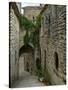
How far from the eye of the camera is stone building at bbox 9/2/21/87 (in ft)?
8.16

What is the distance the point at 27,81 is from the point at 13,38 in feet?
1.57

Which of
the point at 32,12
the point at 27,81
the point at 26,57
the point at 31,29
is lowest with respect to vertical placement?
the point at 27,81

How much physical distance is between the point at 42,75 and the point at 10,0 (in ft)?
2.83

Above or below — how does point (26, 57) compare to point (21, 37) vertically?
below

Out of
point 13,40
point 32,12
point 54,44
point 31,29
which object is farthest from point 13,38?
point 54,44

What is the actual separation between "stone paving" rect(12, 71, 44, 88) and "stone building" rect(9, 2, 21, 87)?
69 millimetres

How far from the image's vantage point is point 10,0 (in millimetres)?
2494

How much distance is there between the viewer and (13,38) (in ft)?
8.22

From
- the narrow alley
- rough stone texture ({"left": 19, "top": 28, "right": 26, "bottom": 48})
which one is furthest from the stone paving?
rough stone texture ({"left": 19, "top": 28, "right": 26, "bottom": 48})

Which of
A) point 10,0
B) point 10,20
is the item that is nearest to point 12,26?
point 10,20

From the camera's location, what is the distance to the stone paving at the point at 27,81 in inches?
100

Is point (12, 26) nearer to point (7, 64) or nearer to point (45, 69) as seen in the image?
point (7, 64)

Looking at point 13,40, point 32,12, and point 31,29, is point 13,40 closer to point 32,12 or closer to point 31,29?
point 31,29

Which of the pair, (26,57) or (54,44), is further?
(54,44)
